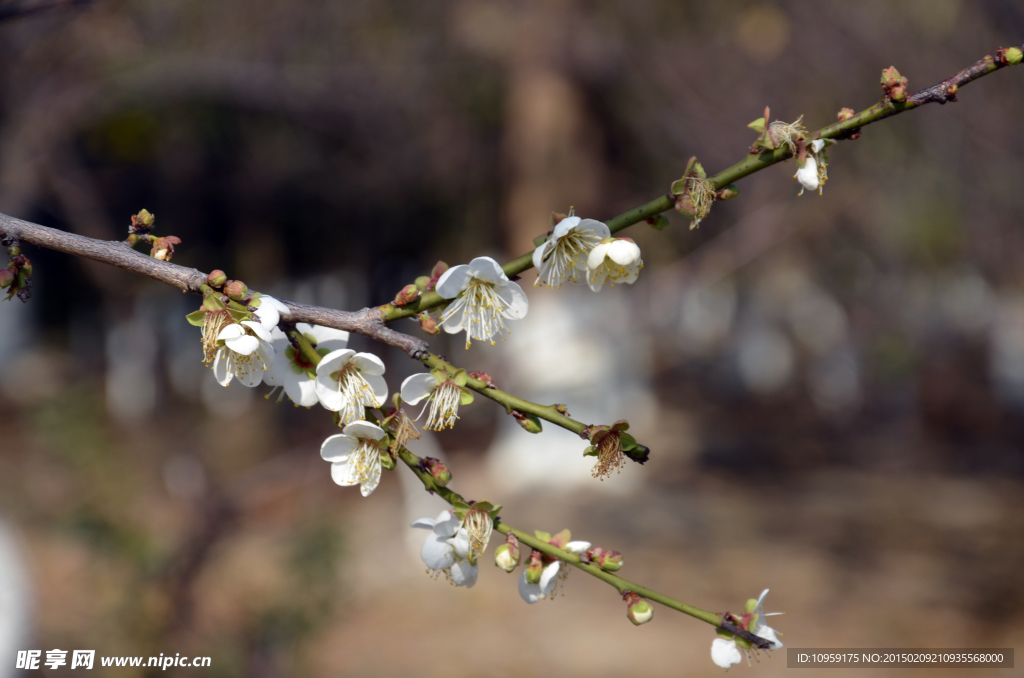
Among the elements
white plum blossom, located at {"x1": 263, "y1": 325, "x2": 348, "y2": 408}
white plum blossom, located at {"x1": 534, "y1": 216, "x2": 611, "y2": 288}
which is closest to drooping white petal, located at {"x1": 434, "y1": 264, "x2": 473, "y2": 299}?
white plum blossom, located at {"x1": 534, "y1": 216, "x2": 611, "y2": 288}

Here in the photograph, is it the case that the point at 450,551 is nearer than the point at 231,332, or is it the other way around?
the point at 231,332

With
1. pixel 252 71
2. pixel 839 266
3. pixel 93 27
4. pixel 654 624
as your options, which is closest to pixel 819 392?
pixel 839 266

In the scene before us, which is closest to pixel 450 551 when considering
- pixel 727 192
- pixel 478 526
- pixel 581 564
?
pixel 478 526

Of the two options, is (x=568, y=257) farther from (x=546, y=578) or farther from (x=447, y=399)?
(x=546, y=578)

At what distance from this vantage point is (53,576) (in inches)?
215

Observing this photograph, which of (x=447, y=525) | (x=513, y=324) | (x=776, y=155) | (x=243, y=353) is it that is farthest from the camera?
(x=513, y=324)

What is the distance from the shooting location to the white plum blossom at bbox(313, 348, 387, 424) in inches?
43.1

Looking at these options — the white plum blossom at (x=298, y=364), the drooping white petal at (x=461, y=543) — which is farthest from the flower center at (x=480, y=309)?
the drooping white petal at (x=461, y=543)

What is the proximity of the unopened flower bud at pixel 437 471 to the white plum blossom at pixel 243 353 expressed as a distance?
0.95 ft

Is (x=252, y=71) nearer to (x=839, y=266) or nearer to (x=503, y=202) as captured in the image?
(x=503, y=202)

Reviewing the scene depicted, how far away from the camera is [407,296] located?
3.70ft

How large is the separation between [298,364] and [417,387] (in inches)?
9.0

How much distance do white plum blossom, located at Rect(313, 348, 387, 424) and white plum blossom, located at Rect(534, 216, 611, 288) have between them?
0.30m

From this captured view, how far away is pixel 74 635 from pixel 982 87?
19.4 feet
